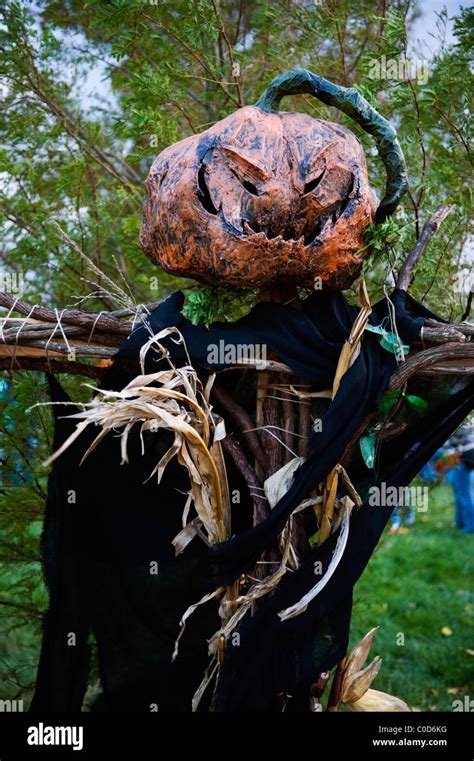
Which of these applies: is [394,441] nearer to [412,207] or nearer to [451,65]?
[412,207]

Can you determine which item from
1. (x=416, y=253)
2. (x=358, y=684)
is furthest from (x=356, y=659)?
(x=416, y=253)

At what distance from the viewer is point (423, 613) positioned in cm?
509

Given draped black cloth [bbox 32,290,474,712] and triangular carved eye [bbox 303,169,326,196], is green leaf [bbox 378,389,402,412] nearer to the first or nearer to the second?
draped black cloth [bbox 32,290,474,712]

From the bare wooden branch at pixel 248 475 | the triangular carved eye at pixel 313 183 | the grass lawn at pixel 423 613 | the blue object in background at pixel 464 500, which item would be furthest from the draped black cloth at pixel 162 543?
the blue object in background at pixel 464 500

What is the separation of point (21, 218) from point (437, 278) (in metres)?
1.99

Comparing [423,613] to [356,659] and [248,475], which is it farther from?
[248,475]

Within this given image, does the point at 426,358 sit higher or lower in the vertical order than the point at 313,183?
lower

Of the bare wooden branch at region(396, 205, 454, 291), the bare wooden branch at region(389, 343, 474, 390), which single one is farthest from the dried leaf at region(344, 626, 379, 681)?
the bare wooden branch at region(396, 205, 454, 291)

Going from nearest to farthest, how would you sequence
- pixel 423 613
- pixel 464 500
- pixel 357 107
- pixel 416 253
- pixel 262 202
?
pixel 262 202
pixel 357 107
pixel 416 253
pixel 423 613
pixel 464 500

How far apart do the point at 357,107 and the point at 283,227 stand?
44cm

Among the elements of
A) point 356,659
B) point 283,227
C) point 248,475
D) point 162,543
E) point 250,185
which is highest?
point 250,185

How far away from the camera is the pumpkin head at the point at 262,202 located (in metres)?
2.20

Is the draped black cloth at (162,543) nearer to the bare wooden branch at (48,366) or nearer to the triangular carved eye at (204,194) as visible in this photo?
the bare wooden branch at (48,366)

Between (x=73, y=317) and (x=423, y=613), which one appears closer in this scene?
(x=73, y=317)
